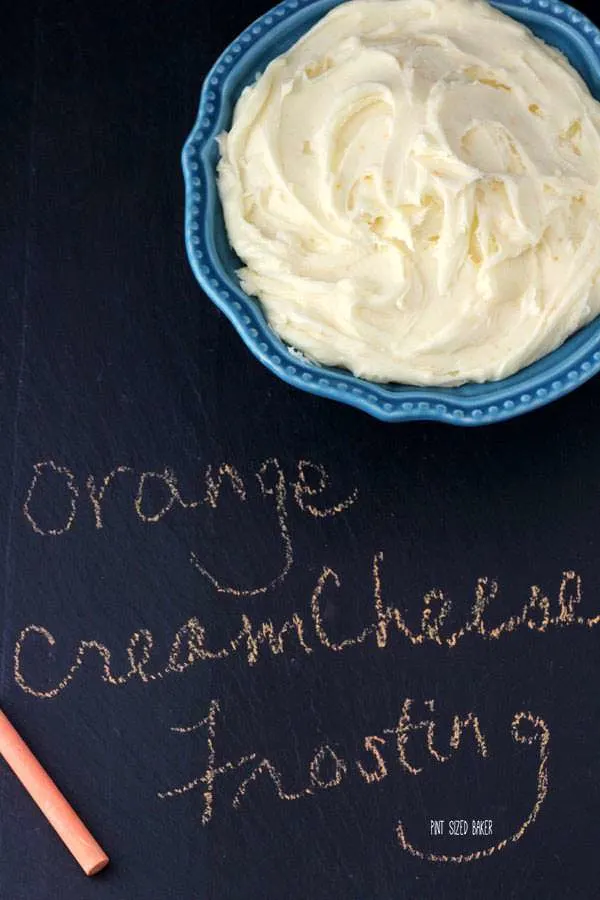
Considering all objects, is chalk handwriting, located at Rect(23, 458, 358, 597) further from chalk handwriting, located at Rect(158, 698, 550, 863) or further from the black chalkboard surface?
chalk handwriting, located at Rect(158, 698, 550, 863)

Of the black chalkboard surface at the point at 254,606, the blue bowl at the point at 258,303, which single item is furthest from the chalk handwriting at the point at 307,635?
the blue bowl at the point at 258,303

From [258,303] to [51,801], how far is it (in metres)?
0.47

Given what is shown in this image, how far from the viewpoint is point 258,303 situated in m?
1.15

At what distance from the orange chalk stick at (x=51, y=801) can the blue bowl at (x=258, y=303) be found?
406 millimetres

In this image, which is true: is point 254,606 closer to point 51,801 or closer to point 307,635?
point 307,635

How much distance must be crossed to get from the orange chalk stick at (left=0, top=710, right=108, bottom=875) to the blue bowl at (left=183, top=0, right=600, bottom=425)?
406mm

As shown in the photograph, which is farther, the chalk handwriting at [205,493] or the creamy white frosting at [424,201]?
the chalk handwriting at [205,493]

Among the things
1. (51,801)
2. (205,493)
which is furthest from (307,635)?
(51,801)

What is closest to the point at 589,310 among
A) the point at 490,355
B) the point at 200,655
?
the point at 490,355

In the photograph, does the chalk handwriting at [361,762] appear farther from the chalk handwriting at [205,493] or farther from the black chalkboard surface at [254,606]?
the chalk handwriting at [205,493]

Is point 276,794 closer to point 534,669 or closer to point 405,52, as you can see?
point 534,669

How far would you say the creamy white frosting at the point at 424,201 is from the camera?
3.59ft

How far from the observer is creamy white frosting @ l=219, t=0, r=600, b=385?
110 cm

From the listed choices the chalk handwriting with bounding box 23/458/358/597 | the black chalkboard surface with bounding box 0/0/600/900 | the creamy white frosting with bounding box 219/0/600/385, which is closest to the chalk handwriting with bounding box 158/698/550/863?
the black chalkboard surface with bounding box 0/0/600/900
